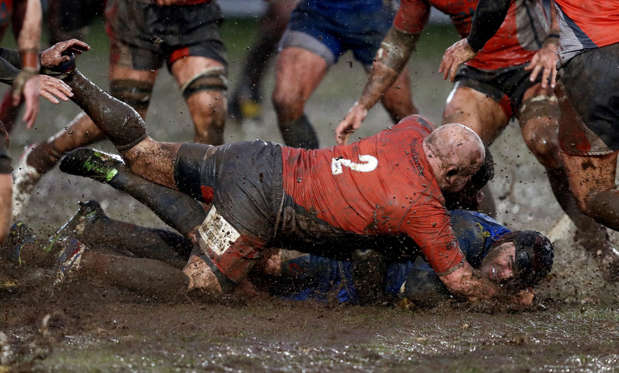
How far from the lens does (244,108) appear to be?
8.59 meters

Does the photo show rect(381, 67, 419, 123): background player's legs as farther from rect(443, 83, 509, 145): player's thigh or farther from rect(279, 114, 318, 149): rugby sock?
rect(443, 83, 509, 145): player's thigh

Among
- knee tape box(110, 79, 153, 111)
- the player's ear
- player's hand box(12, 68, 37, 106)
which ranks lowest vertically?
knee tape box(110, 79, 153, 111)

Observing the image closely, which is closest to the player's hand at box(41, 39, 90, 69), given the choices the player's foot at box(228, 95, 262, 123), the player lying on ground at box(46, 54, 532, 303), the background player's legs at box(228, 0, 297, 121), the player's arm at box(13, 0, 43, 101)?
the player lying on ground at box(46, 54, 532, 303)

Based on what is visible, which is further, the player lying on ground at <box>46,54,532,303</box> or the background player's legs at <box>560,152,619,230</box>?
the background player's legs at <box>560,152,619,230</box>

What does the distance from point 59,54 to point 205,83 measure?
1215mm

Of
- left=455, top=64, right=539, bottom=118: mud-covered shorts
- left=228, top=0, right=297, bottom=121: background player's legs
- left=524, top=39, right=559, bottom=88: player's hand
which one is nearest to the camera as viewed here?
left=524, top=39, right=559, bottom=88: player's hand

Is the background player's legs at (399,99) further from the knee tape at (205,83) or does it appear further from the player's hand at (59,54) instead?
the player's hand at (59,54)

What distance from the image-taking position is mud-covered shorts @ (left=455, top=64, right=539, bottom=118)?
473cm

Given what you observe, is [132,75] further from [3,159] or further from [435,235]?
[435,235]

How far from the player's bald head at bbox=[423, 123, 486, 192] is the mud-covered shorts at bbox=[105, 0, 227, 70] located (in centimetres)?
187

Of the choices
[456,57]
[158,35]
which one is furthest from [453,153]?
[158,35]

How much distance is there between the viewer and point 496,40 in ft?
15.7

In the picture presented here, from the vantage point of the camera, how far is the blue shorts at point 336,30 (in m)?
5.58

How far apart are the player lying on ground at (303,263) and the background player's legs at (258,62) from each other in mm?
4116
